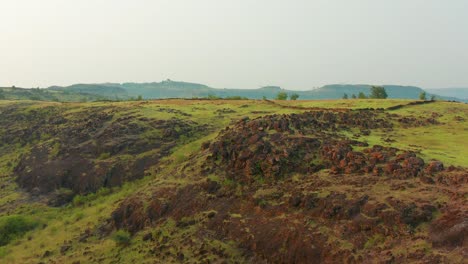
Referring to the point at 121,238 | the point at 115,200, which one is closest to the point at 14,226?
the point at 115,200

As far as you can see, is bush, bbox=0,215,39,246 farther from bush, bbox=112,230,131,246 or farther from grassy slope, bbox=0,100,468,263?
bush, bbox=112,230,131,246

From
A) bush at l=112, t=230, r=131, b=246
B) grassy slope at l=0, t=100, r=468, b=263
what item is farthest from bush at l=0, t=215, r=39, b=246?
bush at l=112, t=230, r=131, b=246

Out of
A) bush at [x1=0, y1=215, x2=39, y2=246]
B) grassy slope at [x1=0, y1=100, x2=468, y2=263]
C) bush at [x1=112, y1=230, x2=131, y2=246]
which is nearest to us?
bush at [x1=112, y1=230, x2=131, y2=246]

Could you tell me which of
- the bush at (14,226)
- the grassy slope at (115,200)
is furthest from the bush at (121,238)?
the bush at (14,226)

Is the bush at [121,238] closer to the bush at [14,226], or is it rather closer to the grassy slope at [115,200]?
the grassy slope at [115,200]

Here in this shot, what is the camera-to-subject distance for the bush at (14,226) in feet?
105

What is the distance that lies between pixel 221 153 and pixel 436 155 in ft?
50.1

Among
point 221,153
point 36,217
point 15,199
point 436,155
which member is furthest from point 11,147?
point 436,155

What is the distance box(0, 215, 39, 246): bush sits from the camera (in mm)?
32062

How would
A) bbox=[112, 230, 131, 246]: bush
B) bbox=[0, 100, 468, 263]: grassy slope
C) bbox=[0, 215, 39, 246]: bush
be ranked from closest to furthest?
bbox=[112, 230, 131, 246]: bush
bbox=[0, 100, 468, 263]: grassy slope
bbox=[0, 215, 39, 246]: bush

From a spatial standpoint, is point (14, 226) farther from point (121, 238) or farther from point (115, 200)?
point (121, 238)

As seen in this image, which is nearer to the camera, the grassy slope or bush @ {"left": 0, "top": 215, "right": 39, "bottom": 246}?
the grassy slope

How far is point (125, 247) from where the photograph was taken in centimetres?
2536

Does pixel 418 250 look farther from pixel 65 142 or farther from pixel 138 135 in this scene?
pixel 65 142
